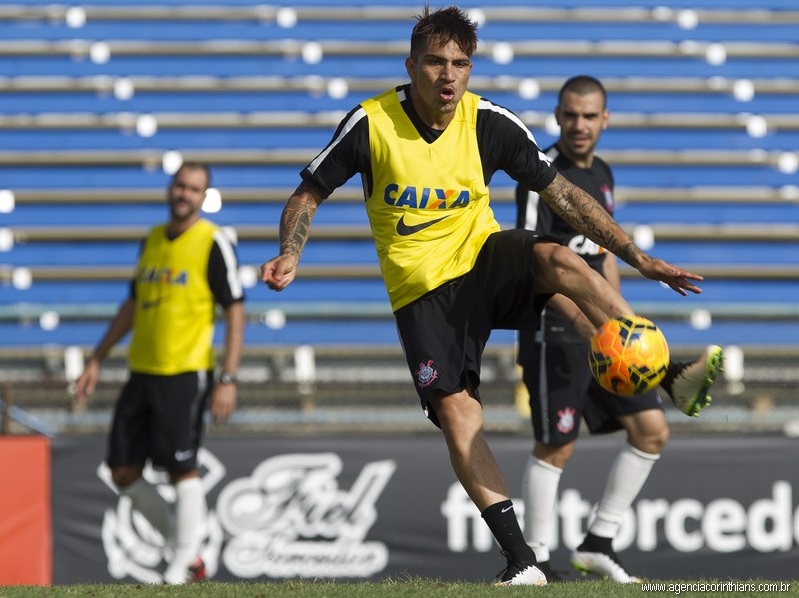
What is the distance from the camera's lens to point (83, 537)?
817 cm

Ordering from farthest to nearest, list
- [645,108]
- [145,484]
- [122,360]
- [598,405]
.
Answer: [645,108]
[122,360]
[145,484]
[598,405]

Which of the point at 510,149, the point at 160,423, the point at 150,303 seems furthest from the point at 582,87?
the point at 160,423

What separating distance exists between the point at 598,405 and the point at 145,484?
2.74 m

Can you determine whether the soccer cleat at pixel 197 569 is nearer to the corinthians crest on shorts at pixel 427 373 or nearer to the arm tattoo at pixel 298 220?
the corinthians crest on shorts at pixel 427 373

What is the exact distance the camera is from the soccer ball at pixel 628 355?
4.32 metres

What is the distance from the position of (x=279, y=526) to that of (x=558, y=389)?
2942 millimetres

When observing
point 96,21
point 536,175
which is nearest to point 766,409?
point 536,175

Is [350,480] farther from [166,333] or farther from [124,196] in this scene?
[124,196]

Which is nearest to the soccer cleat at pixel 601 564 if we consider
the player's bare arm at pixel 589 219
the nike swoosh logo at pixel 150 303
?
the player's bare arm at pixel 589 219

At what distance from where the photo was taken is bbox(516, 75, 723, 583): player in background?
5.82 meters

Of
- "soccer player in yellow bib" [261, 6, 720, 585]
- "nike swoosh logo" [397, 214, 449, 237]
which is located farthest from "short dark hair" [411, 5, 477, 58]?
"nike swoosh logo" [397, 214, 449, 237]

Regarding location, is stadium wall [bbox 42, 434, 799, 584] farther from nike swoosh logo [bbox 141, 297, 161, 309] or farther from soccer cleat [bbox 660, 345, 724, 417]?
soccer cleat [bbox 660, 345, 724, 417]

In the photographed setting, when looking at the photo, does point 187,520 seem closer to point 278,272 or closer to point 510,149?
point 278,272

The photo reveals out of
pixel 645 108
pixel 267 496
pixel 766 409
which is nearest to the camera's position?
pixel 267 496
